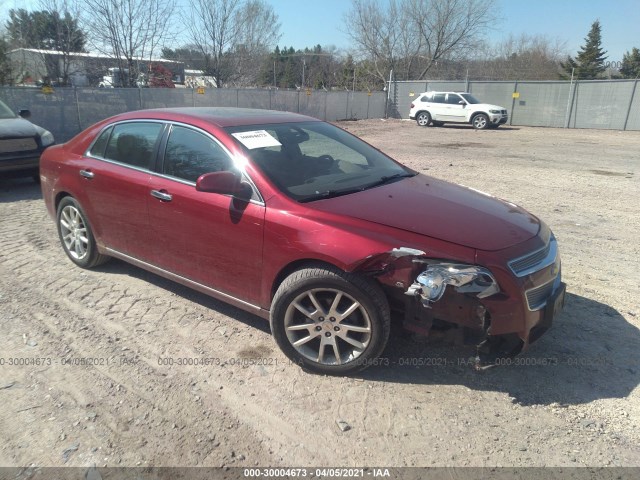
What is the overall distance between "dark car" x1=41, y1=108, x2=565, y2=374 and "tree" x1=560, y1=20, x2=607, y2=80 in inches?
2228

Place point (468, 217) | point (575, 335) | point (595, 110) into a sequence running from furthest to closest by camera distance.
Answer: point (595, 110), point (575, 335), point (468, 217)

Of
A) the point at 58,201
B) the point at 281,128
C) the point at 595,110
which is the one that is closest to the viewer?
the point at 281,128

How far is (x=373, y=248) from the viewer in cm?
282

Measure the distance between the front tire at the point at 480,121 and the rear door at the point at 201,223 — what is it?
23.2 m

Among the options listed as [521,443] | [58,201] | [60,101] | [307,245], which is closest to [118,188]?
[58,201]

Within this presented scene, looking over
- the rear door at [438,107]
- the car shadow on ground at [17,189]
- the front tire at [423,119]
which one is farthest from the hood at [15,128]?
the front tire at [423,119]

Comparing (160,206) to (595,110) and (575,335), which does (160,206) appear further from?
(595,110)

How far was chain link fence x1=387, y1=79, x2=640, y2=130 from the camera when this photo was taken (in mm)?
25406

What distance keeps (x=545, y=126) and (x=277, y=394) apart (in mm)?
29149

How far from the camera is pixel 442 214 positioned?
125 inches

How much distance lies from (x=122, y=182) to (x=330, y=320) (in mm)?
2253

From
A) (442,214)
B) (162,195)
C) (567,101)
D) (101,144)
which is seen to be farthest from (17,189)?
(567,101)

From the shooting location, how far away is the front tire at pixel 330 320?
2.89m

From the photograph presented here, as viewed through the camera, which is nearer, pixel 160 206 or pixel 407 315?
pixel 407 315
